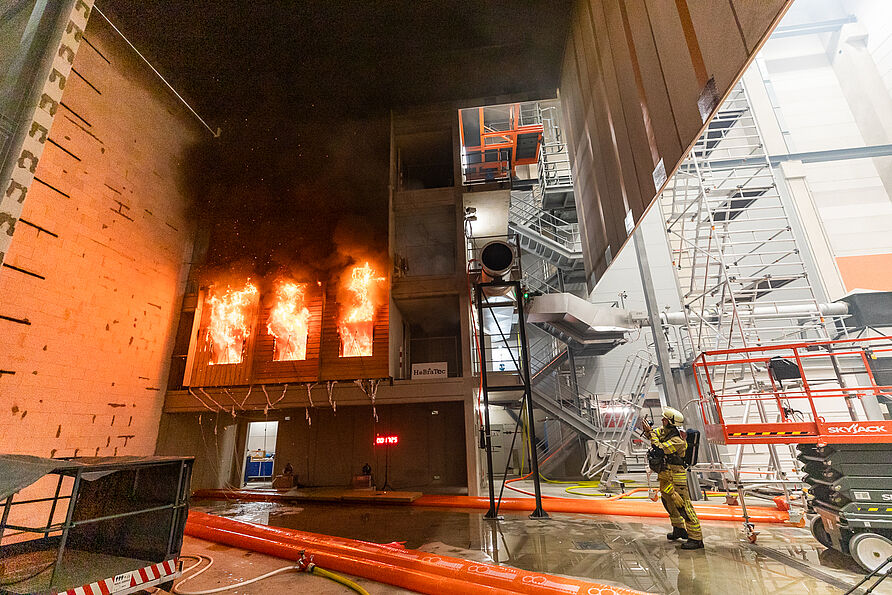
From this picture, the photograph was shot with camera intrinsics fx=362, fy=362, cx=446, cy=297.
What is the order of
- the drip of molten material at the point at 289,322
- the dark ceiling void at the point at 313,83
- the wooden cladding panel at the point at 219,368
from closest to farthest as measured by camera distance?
the dark ceiling void at the point at 313,83, the wooden cladding panel at the point at 219,368, the drip of molten material at the point at 289,322

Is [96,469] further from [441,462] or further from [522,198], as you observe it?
[522,198]

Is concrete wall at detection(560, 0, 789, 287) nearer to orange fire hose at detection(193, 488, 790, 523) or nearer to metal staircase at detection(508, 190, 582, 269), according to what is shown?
orange fire hose at detection(193, 488, 790, 523)

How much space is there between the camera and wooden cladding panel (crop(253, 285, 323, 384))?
32.3 ft

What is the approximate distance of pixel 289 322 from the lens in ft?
34.1

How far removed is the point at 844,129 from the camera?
12.6 m

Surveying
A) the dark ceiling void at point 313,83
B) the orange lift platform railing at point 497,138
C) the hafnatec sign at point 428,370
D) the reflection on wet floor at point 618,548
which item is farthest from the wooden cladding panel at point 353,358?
the orange lift platform railing at point 497,138

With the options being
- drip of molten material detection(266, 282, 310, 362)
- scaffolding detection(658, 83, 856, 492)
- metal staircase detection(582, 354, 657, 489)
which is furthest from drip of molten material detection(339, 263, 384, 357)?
scaffolding detection(658, 83, 856, 492)

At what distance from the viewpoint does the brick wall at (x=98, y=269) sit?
6875 millimetres

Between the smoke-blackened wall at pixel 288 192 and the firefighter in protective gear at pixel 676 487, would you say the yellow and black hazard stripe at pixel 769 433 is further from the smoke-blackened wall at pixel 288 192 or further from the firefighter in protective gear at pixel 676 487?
the smoke-blackened wall at pixel 288 192

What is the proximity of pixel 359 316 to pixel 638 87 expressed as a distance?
26.3ft

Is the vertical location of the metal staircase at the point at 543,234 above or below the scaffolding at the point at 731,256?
above

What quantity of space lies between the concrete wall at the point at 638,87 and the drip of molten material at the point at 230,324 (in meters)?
9.30

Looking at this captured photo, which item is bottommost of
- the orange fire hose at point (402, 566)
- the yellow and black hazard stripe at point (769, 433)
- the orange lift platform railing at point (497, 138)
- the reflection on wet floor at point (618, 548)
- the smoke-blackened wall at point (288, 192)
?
the reflection on wet floor at point (618, 548)

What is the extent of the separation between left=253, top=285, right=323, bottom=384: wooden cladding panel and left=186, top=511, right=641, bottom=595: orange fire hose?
4227mm
